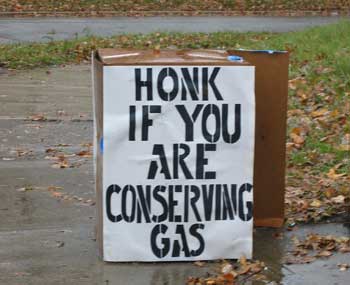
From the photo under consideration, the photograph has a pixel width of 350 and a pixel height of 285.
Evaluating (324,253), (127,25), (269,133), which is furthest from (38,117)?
(127,25)

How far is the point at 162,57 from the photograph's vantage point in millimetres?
5543

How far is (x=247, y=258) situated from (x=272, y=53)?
4.28 feet

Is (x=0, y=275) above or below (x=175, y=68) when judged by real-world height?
below

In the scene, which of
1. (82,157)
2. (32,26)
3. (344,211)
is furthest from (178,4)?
(344,211)

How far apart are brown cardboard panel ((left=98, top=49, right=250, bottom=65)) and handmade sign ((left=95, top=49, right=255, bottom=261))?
3 cm

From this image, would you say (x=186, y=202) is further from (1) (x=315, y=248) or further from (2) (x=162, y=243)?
(1) (x=315, y=248)

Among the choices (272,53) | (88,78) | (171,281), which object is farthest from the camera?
(88,78)

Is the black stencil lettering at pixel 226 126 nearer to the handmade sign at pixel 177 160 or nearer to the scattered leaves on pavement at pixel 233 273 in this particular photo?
the handmade sign at pixel 177 160

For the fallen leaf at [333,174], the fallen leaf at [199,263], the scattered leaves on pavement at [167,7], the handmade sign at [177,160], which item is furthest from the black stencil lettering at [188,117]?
the scattered leaves on pavement at [167,7]

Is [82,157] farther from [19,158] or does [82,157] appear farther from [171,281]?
[171,281]

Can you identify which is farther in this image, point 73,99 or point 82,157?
point 73,99

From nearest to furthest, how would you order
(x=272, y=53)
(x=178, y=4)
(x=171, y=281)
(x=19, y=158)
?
(x=171, y=281)
(x=272, y=53)
(x=19, y=158)
(x=178, y=4)

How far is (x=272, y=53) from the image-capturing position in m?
5.81

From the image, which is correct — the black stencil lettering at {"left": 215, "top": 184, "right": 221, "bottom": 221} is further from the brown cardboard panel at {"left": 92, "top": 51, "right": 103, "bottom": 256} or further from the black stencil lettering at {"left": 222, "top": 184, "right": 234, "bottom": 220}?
the brown cardboard panel at {"left": 92, "top": 51, "right": 103, "bottom": 256}
